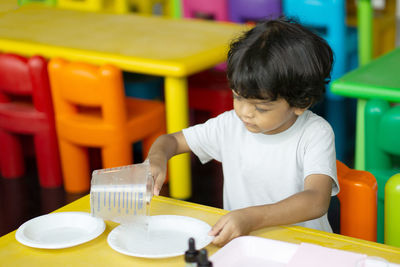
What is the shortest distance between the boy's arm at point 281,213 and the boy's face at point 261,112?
0.13 meters

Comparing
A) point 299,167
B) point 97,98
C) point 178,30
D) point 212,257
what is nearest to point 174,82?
point 97,98

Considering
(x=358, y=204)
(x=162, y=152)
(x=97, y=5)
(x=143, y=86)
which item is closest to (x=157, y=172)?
(x=162, y=152)

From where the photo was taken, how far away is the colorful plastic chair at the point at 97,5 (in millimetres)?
3355

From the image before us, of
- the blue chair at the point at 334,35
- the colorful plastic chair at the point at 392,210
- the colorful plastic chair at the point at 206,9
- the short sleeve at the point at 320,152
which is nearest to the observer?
the colorful plastic chair at the point at 392,210

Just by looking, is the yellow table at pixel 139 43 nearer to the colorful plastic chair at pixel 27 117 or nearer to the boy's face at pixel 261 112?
the colorful plastic chair at pixel 27 117

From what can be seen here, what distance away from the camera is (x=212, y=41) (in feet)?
8.50

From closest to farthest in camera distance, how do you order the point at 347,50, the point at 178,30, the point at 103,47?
the point at 103,47
the point at 178,30
the point at 347,50

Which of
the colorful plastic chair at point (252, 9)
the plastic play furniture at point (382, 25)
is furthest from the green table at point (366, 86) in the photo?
the plastic play furniture at point (382, 25)

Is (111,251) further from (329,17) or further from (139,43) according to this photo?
(329,17)

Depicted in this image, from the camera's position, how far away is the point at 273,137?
136 cm

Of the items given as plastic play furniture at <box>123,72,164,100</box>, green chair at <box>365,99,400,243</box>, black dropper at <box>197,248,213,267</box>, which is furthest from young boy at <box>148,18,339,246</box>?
plastic play furniture at <box>123,72,164,100</box>

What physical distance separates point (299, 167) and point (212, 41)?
4.37ft

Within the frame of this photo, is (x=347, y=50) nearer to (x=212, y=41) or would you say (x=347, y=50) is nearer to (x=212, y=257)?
(x=212, y=41)

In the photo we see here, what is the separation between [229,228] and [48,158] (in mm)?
1680
